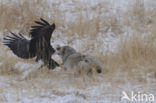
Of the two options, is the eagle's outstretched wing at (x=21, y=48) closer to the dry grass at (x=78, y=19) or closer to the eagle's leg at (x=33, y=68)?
the eagle's leg at (x=33, y=68)

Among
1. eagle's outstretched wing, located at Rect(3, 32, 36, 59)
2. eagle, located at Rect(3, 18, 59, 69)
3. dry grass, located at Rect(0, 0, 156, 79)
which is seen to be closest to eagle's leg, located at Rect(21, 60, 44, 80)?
eagle, located at Rect(3, 18, 59, 69)

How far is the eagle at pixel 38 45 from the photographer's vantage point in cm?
675

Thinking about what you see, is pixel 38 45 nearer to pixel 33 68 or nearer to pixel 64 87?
pixel 33 68

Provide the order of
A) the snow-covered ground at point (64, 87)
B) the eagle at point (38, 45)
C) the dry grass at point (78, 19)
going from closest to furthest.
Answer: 1. the snow-covered ground at point (64, 87)
2. the eagle at point (38, 45)
3. the dry grass at point (78, 19)

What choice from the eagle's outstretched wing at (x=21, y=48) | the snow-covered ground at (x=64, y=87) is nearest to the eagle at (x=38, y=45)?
the eagle's outstretched wing at (x=21, y=48)

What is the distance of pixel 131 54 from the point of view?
26.2 ft

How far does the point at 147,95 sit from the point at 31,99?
64.1 inches

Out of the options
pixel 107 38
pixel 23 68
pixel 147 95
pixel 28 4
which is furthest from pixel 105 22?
pixel 147 95

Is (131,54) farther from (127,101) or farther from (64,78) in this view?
(127,101)

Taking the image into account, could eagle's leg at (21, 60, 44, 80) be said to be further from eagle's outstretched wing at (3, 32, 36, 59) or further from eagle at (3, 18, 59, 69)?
eagle's outstretched wing at (3, 32, 36, 59)

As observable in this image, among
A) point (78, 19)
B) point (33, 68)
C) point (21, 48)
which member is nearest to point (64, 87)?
point (33, 68)

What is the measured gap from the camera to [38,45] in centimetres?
696

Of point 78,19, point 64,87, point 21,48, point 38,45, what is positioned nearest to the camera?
point 64,87

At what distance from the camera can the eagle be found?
22.1ft
